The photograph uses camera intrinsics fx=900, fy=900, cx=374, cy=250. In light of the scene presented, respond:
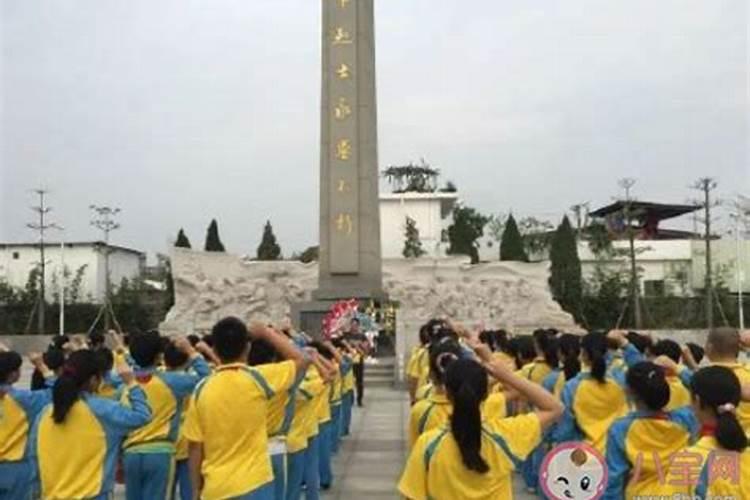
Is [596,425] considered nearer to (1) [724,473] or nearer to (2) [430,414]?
(2) [430,414]

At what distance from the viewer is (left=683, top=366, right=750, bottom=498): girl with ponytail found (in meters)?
2.32

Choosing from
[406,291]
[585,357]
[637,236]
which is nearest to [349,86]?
[406,291]

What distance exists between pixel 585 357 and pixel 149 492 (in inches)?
84.1

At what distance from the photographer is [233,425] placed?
294 cm

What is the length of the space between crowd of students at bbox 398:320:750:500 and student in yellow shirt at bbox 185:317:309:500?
1.67 feet

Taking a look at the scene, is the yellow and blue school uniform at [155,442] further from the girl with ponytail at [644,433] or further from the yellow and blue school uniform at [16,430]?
the girl with ponytail at [644,433]

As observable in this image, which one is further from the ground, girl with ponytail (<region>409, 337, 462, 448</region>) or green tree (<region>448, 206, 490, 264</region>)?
green tree (<region>448, 206, 490, 264</region>)

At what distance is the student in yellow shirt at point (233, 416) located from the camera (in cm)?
294

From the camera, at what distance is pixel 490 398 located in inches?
108

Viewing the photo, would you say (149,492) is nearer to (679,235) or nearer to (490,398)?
(490,398)

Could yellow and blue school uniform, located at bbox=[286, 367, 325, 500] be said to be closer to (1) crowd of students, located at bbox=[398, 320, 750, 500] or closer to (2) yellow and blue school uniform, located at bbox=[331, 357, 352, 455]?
(1) crowd of students, located at bbox=[398, 320, 750, 500]

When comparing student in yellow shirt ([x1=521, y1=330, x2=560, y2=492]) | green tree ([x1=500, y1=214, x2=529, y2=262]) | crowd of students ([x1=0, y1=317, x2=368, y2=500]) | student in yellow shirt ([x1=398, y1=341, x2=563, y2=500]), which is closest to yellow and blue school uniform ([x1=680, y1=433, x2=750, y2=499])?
student in yellow shirt ([x1=398, y1=341, x2=563, y2=500])

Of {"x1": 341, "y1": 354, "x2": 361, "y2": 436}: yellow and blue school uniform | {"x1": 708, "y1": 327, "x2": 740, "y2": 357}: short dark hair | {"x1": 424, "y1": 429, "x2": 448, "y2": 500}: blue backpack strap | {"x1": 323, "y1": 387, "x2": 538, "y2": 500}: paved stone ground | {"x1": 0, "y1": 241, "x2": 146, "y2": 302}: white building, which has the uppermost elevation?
{"x1": 0, "y1": 241, "x2": 146, "y2": 302}: white building

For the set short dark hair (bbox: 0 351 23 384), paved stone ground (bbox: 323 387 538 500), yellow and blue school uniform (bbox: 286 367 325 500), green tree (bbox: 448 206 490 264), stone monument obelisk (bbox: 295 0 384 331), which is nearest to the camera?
short dark hair (bbox: 0 351 23 384)
